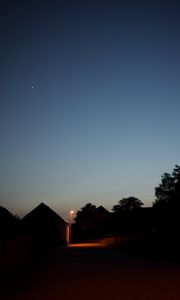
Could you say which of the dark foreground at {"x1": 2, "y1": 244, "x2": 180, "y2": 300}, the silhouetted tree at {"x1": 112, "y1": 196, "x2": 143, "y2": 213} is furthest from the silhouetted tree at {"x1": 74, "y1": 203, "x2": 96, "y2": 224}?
the dark foreground at {"x1": 2, "y1": 244, "x2": 180, "y2": 300}

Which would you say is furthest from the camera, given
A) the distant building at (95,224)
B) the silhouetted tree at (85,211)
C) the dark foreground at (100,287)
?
the silhouetted tree at (85,211)

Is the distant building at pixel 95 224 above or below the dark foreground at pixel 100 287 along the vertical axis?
above

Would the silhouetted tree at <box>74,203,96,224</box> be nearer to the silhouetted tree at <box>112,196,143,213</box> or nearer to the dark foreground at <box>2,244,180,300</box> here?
the silhouetted tree at <box>112,196,143,213</box>

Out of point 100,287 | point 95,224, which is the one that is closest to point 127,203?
point 95,224

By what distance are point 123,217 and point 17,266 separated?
60.0m

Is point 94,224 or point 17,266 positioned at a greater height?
point 94,224

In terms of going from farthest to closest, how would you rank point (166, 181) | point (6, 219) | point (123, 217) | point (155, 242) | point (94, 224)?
1. point (94, 224)
2. point (123, 217)
3. point (166, 181)
4. point (155, 242)
5. point (6, 219)

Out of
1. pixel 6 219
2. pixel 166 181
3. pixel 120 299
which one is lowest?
pixel 120 299

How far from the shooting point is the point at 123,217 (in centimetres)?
7669

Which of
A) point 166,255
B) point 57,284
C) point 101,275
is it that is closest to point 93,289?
point 57,284

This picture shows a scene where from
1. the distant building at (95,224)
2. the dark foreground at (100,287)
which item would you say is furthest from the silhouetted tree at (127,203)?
the dark foreground at (100,287)

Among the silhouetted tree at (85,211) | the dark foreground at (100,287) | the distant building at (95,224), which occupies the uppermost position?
the silhouetted tree at (85,211)

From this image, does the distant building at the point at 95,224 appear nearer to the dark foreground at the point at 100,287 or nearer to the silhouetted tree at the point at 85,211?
the silhouetted tree at the point at 85,211

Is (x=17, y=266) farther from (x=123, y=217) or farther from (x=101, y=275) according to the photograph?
(x=123, y=217)
